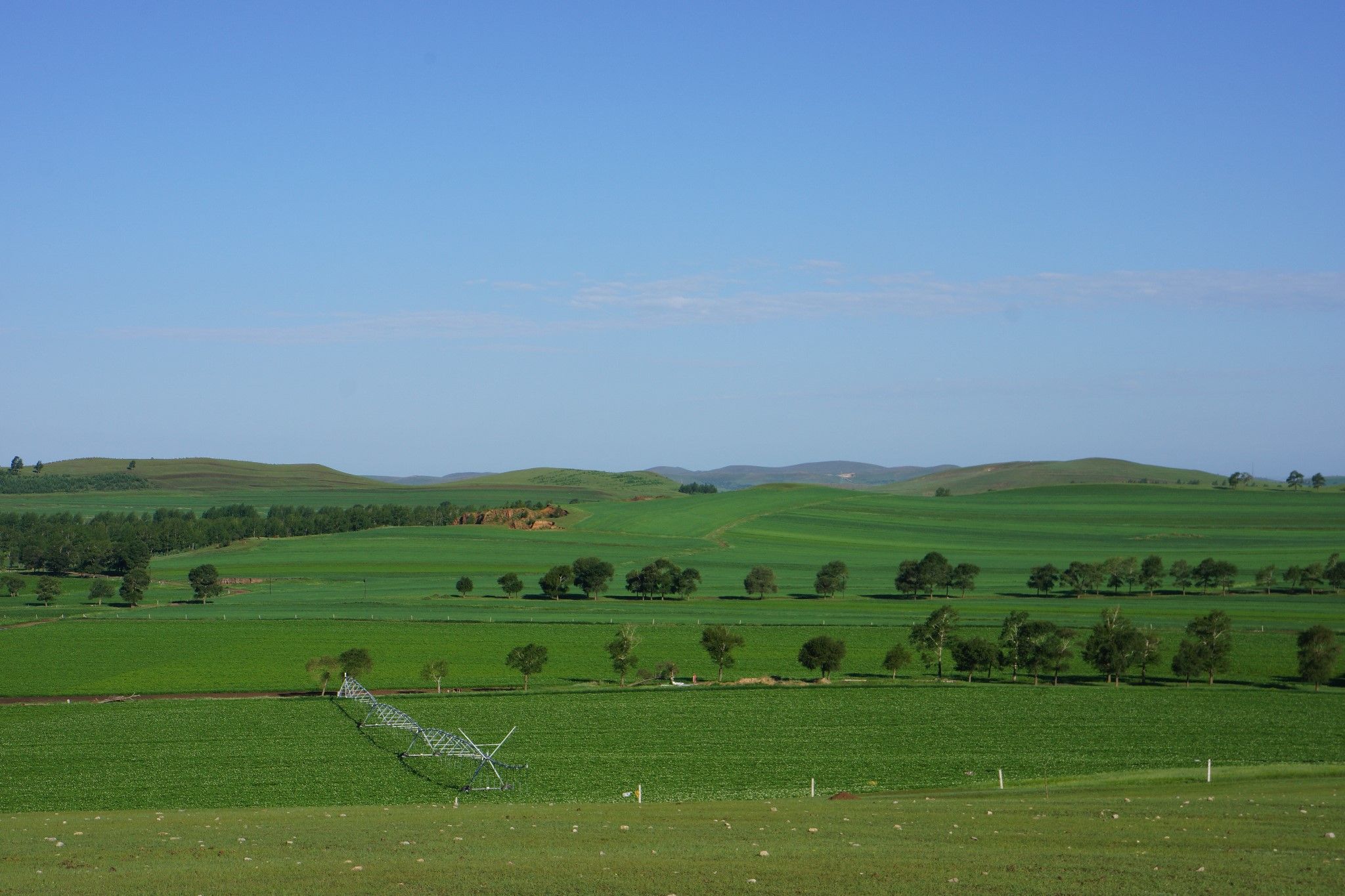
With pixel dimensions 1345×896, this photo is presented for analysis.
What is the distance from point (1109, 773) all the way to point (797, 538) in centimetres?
11549

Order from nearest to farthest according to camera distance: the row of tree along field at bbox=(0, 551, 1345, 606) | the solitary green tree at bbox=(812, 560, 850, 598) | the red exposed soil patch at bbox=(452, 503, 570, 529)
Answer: the row of tree along field at bbox=(0, 551, 1345, 606), the solitary green tree at bbox=(812, 560, 850, 598), the red exposed soil patch at bbox=(452, 503, 570, 529)

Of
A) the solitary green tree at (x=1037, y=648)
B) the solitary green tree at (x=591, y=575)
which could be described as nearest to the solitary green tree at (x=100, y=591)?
the solitary green tree at (x=591, y=575)

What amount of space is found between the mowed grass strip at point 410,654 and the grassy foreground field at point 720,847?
114 feet

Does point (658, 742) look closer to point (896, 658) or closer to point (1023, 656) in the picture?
point (896, 658)

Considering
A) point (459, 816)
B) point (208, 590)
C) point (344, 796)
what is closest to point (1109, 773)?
point (459, 816)

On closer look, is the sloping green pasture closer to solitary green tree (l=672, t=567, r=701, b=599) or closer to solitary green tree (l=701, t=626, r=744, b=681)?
solitary green tree (l=672, t=567, r=701, b=599)

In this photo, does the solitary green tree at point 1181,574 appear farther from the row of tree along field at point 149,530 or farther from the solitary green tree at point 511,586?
the row of tree along field at point 149,530

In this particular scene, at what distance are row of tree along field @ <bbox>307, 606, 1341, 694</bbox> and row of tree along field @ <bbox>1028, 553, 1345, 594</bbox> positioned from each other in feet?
124

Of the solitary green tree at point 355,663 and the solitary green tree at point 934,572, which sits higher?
the solitary green tree at point 934,572

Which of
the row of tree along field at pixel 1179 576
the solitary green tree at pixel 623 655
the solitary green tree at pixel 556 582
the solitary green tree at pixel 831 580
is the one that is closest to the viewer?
the solitary green tree at pixel 623 655

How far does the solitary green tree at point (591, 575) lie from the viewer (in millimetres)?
107000

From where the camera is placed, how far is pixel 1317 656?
62938 millimetres

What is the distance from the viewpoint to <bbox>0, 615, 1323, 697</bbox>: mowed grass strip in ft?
219

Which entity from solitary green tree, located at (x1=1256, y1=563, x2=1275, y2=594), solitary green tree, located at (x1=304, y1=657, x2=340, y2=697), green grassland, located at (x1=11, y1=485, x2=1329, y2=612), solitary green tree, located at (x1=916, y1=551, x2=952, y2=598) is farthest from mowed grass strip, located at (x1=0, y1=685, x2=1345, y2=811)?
solitary green tree, located at (x1=1256, y1=563, x2=1275, y2=594)
